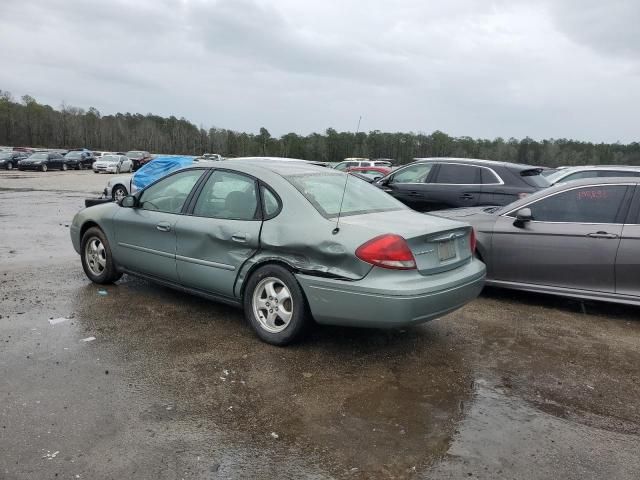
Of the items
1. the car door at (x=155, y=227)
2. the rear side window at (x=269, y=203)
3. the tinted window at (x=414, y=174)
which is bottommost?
the car door at (x=155, y=227)

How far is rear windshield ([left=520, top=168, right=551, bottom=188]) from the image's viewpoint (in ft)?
29.3

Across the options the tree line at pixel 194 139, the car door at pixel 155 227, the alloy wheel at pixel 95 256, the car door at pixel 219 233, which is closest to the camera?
the car door at pixel 219 233

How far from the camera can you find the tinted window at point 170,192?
5363 mm

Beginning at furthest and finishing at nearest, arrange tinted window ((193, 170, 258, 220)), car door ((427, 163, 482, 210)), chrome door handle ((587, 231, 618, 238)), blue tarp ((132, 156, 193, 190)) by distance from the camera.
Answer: blue tarp ((132, 156, 193, 190))
car door ((427, 163, 482, 210))
chrome door handle ((587, 231, 618, 238))
tinted window ((193, 170, 258, 220))

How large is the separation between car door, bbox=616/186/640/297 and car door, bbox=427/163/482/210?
3.71 metres

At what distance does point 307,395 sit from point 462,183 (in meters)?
6.57

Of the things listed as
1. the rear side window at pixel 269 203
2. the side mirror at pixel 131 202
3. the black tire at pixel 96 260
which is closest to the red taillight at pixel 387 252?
the rear side window at pixel 269 203

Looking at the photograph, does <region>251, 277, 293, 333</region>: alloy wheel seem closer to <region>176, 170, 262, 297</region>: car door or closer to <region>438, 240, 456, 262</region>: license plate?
<region>176, 170, 262, 297</region>: car door

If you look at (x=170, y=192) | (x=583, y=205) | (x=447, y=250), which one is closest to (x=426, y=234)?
(x=447, y=250)

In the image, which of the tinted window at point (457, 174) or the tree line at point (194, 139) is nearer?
the tinted window at point (457, 174)

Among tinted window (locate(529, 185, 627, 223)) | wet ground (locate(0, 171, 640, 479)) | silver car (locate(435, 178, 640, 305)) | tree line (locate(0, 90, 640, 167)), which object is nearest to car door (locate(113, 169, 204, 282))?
wet ground (locate(0, 171, 640, 479))

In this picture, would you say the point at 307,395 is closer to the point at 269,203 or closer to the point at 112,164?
the point at 269,203

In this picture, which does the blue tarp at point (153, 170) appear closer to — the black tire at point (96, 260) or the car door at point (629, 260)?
the black tire at point (96, 260)

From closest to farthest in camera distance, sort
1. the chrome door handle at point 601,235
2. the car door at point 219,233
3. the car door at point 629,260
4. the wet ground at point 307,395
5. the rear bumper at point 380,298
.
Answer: the wet ground at point 307,395
the rear bumper at point 380,298
the car door at point 219,233
the car door at point 629,260
the chrome door handle at point 601,235
